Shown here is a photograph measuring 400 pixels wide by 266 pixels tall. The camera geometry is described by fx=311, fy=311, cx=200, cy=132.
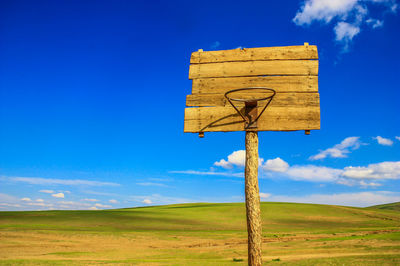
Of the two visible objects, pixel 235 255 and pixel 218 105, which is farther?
pixel 235 255

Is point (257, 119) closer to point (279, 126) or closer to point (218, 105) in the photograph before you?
point (279, 126)

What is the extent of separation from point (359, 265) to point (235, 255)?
827 cm

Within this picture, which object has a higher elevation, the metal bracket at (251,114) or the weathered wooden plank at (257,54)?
the weathered wooden plank at (257,54)

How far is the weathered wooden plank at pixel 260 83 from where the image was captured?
9250 mm

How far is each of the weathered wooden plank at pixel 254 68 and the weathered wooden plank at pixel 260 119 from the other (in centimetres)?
114

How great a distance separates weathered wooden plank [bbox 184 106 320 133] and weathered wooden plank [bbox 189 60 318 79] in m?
1.14

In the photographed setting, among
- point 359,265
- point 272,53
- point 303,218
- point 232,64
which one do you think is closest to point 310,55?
point 272,53

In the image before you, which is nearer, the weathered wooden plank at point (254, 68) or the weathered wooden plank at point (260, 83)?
the weathered wooden plank at point (260, 83)

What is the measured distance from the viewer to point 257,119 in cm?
916

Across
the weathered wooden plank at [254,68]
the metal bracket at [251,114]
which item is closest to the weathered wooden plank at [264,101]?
the metal bracket at [251,114]

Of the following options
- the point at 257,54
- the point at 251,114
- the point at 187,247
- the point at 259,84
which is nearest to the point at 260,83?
the point at 259,84

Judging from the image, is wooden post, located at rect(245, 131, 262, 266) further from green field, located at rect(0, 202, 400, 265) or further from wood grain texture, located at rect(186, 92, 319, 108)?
green field, located at rect(0, 202, 400, 265)

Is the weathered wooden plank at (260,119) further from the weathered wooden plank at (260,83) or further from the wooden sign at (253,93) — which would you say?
the weathered wooden plank at (260,83)

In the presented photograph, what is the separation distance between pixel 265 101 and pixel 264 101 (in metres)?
0.03
